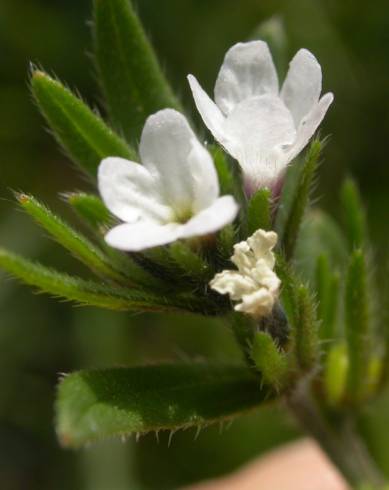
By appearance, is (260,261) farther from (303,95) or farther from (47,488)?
(47,488)

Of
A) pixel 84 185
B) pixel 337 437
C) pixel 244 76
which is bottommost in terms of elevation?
pixel 337 437

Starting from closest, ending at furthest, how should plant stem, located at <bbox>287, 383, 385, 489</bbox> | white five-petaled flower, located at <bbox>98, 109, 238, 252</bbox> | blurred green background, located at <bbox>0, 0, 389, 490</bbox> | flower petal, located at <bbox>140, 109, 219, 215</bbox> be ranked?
white five-petaled flower, located at <bbox>98, 109, 238, 252</bbox>, flower petal, located at <bbox>140, 109, 219, 215</bbox>, plant stem, located at <bbox>287, 383, 385, 489</bbox>, blurred green background, located at <bbox>0, 0, 389, 490</bbox>

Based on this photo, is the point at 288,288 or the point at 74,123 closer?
the point at 288,288

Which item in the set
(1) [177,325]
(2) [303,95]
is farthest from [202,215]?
(1) [177,325]

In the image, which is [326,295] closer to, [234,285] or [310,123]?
[234,285]

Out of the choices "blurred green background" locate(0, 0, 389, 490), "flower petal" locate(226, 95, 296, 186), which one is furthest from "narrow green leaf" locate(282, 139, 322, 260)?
"blurred green background" locate(0, 0, 389, 490)

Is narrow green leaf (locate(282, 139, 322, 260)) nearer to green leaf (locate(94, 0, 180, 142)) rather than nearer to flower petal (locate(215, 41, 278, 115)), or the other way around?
flower petal (locate(215, 41, 278, 115))

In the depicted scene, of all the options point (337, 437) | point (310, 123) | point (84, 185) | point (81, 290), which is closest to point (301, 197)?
point (310, 123)

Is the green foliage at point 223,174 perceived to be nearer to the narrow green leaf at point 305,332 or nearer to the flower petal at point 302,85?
the flower petal at point 302,85
